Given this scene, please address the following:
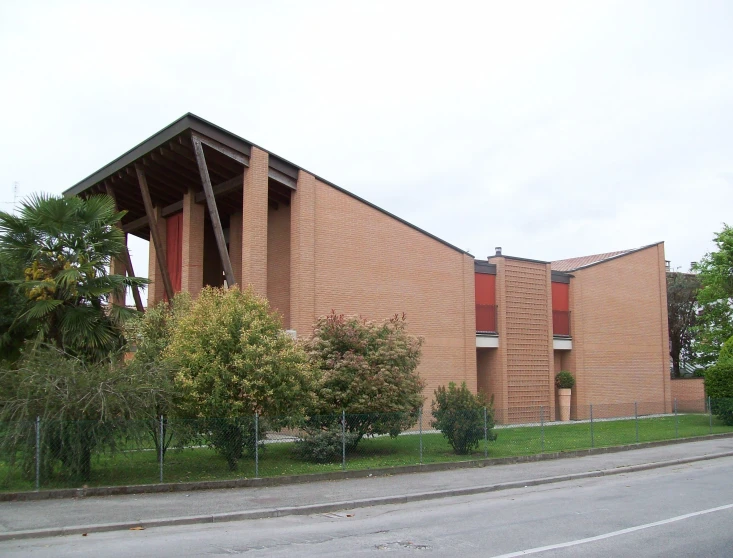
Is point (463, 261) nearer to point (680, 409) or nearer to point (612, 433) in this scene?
point (612, 433)

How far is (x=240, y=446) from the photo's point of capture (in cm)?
1616

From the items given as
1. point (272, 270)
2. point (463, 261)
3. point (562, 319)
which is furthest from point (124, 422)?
point (562, 319)

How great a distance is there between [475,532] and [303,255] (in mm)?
15350

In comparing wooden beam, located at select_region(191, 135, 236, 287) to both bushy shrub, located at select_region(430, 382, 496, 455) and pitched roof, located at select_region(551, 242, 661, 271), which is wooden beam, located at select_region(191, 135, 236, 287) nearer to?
bushy shrub, located at select_region(430, 382, 496, 455)

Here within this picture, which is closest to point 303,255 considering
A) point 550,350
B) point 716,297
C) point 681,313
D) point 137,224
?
point 137,224

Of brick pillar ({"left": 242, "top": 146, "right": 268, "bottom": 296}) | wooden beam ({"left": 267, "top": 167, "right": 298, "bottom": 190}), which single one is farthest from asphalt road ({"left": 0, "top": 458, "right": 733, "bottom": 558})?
wooden beam ({"left": 267, "top": 167, "right": 298, "bottom": 190})

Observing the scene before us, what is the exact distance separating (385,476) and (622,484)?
5525mm

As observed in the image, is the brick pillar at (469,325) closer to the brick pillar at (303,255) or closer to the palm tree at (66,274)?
the brick pillar at (303,255)

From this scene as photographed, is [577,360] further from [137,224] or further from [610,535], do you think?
[610,535]

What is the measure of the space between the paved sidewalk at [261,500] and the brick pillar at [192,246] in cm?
1381

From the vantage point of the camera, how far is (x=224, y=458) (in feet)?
55.3

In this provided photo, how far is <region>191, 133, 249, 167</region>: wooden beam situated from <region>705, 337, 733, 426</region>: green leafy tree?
2117 cm

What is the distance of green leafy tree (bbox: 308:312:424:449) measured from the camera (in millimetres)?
18391

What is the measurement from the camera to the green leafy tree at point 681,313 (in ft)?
164
